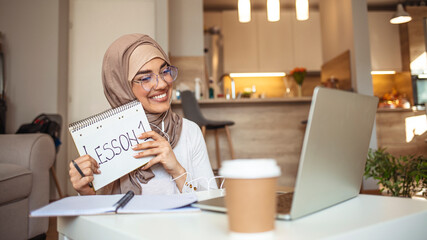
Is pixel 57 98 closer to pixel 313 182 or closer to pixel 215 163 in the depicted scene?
pixel 215 163

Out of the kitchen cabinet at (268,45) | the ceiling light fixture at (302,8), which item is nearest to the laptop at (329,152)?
the ceiling light fixture at (302,8)

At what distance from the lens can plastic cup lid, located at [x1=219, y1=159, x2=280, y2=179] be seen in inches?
13.8

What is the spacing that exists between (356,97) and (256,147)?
3412 millimetres

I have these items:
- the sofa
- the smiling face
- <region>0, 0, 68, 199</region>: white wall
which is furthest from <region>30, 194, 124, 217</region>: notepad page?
<region>0, 0, 68, 199</region>: white wall

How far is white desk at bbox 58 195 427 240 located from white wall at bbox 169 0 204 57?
3818 mm

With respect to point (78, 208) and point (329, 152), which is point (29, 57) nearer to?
point (78, 208)

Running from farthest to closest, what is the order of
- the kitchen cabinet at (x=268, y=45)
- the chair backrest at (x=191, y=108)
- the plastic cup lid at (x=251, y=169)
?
the kitchen cabinet at (x=268, y=45) < the chair backrest at (x=191, y=108) < the plastic cup lid at (x=251, y=169)

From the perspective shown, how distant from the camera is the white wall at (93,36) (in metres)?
3.89

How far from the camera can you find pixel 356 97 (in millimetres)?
500

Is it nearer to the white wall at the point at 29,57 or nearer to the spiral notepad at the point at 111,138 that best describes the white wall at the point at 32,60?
the white wall at the point at 29,57

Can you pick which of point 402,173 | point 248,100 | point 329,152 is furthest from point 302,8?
point 329,152

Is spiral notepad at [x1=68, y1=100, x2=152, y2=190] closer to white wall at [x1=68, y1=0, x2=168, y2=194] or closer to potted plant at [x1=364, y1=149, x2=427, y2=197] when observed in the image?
potted plant at [x1=364, y1=149, x2=427, y2=197]

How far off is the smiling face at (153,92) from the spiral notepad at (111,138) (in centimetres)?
23

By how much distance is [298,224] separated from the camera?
416mm
